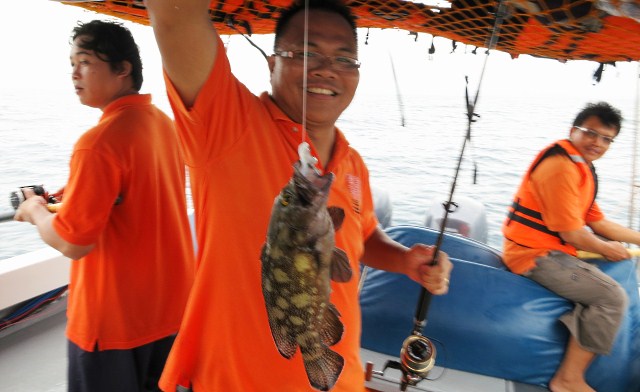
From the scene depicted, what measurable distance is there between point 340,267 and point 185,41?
2.02 ft

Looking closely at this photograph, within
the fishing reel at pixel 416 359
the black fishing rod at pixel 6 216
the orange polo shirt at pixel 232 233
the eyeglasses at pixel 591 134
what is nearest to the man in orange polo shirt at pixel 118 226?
the orange polo shirt at pixel 232 233

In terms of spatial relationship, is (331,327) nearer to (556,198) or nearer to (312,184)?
(312,184)

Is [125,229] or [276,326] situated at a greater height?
[276,326]

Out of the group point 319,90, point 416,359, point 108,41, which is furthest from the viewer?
point 108,41

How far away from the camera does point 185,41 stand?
39.5 inches

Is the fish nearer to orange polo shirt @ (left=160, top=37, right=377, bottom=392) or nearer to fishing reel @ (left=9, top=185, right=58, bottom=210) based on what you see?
orange polo shirt @ (left=160, top=37, right=377, bottom=392)

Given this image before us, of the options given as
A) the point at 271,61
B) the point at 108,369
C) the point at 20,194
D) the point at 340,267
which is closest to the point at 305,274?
the point at 340,267

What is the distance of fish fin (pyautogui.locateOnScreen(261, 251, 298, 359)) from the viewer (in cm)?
98

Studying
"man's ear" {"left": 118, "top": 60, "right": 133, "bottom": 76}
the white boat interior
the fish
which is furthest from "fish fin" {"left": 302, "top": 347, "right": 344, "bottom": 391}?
the white boat interior

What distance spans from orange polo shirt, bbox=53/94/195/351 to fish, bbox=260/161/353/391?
100cm

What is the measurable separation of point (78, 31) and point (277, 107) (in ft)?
3.75

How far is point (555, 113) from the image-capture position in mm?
21609

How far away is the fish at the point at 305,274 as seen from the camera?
2.93 ft

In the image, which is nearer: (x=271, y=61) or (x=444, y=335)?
(x=271, y=61)
